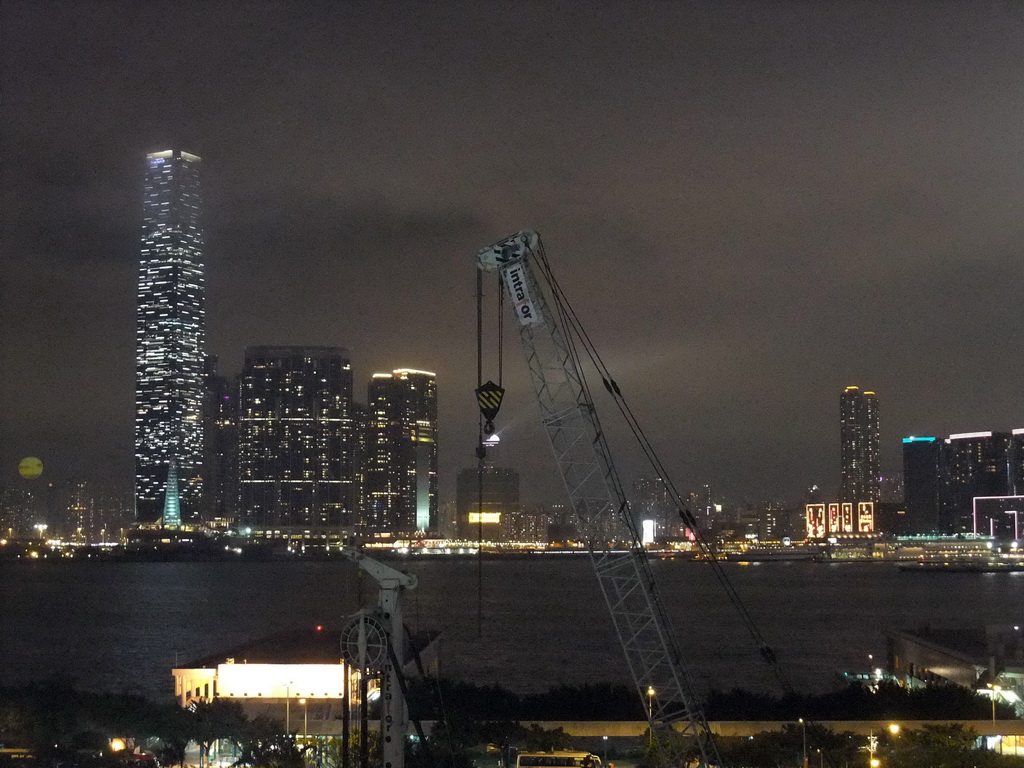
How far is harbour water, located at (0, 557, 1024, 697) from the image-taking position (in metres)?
40.7

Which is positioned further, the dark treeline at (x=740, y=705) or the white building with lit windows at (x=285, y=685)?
the dark treeline at (x=740, y=705)

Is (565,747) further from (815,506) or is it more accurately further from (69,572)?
(815,506)

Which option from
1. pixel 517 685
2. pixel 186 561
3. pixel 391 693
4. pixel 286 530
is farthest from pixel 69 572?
pixel 391 693

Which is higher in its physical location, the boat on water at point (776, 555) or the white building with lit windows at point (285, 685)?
the white building with lit windows at point (285, 685)

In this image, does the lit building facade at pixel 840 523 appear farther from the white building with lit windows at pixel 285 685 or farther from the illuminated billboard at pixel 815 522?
the white building with lit windows at pixel 285 685

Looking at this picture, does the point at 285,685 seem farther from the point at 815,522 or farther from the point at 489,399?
the point at 815,522

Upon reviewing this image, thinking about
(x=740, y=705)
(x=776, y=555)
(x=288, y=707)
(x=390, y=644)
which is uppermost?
(x=390, y=644)

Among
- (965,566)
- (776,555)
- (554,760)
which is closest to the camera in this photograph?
(554,760)

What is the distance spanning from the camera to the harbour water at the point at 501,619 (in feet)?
134

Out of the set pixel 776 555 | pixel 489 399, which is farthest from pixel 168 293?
pixel 489 399

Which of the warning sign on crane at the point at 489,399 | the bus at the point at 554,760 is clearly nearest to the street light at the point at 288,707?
the bus at the point at 554,760

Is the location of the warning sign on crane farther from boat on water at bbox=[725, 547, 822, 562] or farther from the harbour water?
boat on water at bbox=[725, 547, 822, 562]

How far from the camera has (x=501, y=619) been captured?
61969 millimetres

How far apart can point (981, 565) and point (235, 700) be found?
132719 mm
